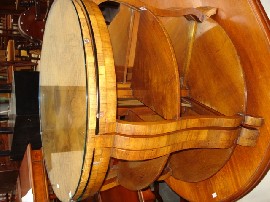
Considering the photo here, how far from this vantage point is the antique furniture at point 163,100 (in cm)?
73

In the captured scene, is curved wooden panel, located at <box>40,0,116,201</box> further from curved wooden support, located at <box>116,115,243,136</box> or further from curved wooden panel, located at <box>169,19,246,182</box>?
curved wooden panel, located at <box>169,19,246,182</box>

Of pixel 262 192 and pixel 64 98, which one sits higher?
pixel 64 98

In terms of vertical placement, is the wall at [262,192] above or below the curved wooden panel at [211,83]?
below

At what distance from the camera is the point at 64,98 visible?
0.97m

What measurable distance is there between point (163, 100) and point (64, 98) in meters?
0.34

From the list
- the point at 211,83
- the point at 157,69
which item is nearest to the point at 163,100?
the point at 157,69

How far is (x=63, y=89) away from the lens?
0.97 m

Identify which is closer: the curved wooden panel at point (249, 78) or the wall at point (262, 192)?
the curved wooden panel at point (249, 78)

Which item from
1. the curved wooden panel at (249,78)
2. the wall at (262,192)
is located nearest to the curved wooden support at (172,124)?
the curved wooden panel at (249,78)

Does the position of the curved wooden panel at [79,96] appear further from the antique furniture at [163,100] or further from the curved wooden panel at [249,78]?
the curved wooden panel at [249,78]

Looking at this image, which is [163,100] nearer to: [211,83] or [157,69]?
[157,69]

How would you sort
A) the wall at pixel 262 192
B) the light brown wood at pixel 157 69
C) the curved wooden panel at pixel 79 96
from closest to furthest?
the curved wooden panel at pixel 79 96, the light brown wood at pixel 157 69, the wall at pixel 262 192

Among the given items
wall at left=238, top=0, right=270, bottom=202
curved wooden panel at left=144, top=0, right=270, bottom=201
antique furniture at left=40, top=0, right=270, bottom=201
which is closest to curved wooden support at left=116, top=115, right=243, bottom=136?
antique furniture at left=40, top=0, right=270, bottom=201

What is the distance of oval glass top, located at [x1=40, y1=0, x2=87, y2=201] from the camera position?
0.78m
